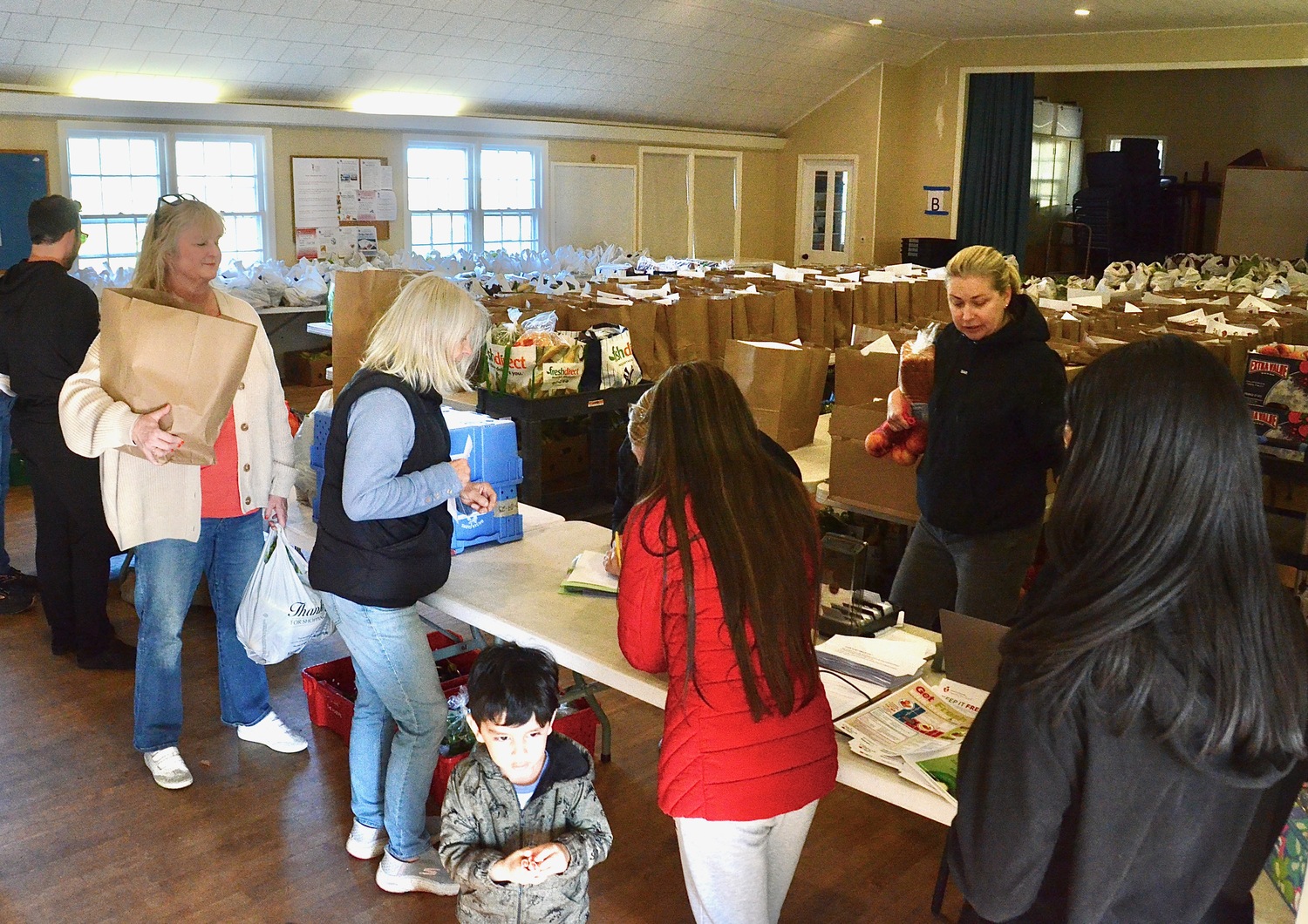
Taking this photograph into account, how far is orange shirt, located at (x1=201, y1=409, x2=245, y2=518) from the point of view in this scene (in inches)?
110

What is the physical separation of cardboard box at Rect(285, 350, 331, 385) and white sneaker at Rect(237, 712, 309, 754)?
16.4 feet

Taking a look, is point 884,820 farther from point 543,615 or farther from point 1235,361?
point 1235,361

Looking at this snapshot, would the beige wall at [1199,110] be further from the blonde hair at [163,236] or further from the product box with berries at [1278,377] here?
the blonde hair at [163,236]

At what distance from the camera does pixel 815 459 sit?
4086 mm

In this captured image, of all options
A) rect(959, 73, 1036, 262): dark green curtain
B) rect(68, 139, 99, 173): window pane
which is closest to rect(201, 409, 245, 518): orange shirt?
rect(68, 139, 99, 173): window pane

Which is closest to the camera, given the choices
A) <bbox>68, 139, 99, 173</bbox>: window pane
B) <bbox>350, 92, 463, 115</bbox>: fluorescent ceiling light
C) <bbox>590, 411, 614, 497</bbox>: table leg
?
<bbox>590, 411, 614, 497</bbox>: table leg

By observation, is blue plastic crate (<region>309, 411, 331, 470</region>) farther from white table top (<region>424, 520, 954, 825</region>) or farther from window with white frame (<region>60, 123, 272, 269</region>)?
window with white frame (<region>60, 123, 272, 269</region>)

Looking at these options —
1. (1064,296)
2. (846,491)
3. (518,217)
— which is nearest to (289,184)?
(518,217)

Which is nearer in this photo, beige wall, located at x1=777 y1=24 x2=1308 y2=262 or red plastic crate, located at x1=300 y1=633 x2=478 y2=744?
red plastic crate, located at x1=300 y1=633 x2=478 y2=744

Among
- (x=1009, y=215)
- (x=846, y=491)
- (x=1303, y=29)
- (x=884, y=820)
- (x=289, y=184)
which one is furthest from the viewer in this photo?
(x=1009, y=215)

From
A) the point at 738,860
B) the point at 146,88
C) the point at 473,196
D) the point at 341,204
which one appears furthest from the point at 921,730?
the point at 473,196

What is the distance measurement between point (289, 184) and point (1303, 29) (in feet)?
33.1

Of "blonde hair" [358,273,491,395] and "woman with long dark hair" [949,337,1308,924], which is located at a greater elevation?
"blonde hair" [358,273,491,395]

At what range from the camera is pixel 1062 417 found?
2.75 m
